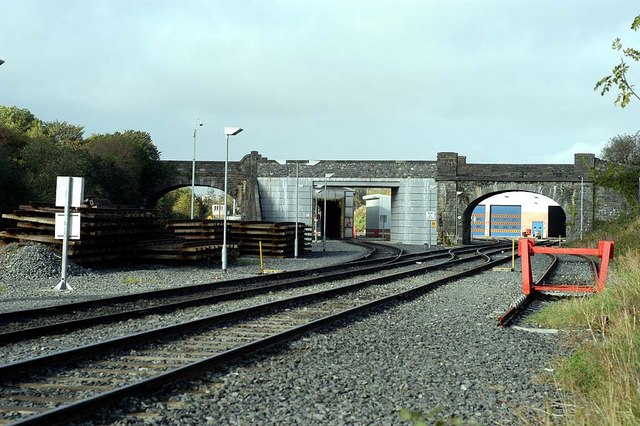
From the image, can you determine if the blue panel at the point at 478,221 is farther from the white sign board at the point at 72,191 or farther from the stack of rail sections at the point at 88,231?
the white sign board at the point at 72,191

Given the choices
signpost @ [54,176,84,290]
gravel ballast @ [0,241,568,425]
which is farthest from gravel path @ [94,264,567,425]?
signpost @ [54,176,84,290]

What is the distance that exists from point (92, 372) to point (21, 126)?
5939cm

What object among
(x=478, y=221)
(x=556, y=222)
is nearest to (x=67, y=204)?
(x=478, y=221)

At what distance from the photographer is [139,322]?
10086mm

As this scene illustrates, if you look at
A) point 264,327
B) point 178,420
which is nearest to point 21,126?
point 264,327

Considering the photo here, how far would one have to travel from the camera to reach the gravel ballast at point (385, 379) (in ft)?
17.5

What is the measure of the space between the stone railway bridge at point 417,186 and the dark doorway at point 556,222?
781 inches

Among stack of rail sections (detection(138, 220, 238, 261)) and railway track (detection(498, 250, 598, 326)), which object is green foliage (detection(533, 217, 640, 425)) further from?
stack of rail sections (detection(138, 220, 238, 261))

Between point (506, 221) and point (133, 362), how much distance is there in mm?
69489

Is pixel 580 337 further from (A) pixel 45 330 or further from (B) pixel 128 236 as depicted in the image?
(B) pixel 128 236

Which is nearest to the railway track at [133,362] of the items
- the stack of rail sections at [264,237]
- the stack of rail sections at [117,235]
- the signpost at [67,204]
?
the signpost at [67,204]

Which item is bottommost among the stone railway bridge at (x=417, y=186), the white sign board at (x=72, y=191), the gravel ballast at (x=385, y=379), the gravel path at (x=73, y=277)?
the gravel path at (x=73, y=277)

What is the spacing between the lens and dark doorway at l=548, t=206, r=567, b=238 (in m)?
71.4

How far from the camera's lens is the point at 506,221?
7312 centimetres
